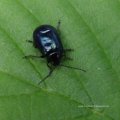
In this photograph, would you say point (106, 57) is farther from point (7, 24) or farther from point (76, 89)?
point (7, 24)

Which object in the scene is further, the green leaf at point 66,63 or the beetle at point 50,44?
the beetle at point 50,44

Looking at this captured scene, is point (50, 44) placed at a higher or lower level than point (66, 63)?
higher

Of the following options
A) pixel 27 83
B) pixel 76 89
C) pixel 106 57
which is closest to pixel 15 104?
pixel 27 83

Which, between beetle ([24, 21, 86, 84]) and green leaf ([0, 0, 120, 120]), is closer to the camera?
green leaf ([0, 0, 120, 120])

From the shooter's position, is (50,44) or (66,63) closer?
(66,63)
